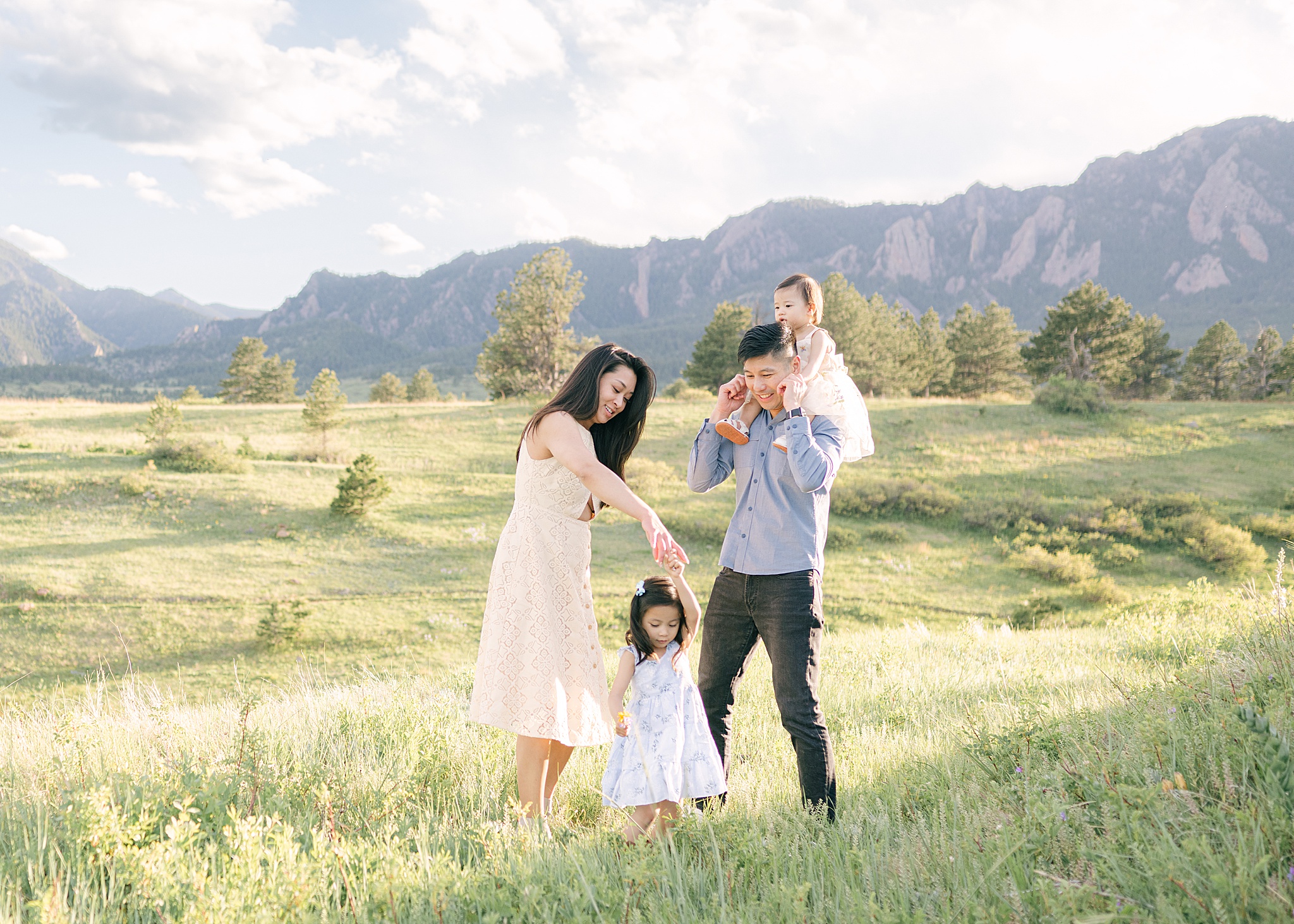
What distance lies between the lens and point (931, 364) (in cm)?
4806

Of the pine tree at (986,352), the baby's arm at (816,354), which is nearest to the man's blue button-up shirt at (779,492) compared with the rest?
the baby's arm at (816,354)

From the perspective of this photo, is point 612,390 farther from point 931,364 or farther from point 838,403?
point 931,364

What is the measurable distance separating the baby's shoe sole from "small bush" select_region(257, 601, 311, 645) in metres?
10.1

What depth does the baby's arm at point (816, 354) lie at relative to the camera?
3191 millimetres

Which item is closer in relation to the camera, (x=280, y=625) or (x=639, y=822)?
(x=639, y=822)

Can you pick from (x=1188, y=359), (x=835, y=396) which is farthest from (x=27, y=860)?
(x=1188, y=359)

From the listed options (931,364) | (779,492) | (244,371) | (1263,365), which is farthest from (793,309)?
(1263,365)

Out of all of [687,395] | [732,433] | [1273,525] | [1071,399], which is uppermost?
[687,395]

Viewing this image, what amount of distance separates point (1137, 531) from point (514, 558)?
67.9 ft

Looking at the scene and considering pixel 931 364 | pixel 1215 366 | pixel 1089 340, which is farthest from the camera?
pixel 1215 366

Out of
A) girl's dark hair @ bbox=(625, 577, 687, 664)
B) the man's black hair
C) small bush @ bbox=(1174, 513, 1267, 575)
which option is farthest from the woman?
small bush @ bbox=(1174, 513, 1267, 575)

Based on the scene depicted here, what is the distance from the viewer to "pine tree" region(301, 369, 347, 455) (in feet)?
67.9

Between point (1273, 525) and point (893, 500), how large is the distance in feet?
31.5

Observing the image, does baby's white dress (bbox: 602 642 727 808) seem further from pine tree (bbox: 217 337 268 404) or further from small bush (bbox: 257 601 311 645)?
pine tree (bbox: 217 337 268 404)
